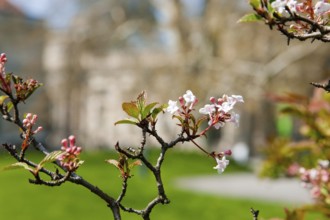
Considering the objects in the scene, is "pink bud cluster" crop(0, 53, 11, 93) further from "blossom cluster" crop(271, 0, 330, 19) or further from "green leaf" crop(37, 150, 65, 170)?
"blossom cluster" crop(271, 0, 330, 19)

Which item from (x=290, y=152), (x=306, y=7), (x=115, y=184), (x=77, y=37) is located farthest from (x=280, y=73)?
(x=306, y=7)

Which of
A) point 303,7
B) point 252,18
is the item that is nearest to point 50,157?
point 252,18

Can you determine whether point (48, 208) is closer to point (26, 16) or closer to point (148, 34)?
point (148, 34)

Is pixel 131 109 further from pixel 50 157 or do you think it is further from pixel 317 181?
pixel 317 181

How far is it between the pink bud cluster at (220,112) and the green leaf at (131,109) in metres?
0.18

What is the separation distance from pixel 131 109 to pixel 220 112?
0.75 feet

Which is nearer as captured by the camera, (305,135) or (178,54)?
(305,135)

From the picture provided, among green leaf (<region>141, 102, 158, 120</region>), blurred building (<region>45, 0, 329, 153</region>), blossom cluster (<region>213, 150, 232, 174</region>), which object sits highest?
blurred building (<region>45, 0, 329, 153</region>)

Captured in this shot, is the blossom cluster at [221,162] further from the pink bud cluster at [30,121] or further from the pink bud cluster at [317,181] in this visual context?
the pink bud cluster at [317,181]

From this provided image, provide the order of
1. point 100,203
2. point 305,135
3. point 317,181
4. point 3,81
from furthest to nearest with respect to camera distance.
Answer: point 100,203 → point 305,135 → point 317,181 → point 3,81

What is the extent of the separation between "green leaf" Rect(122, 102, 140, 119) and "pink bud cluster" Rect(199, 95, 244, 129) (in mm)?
181

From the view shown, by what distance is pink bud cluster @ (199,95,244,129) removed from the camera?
1.78 m

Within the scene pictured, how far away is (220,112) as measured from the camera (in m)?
1.83

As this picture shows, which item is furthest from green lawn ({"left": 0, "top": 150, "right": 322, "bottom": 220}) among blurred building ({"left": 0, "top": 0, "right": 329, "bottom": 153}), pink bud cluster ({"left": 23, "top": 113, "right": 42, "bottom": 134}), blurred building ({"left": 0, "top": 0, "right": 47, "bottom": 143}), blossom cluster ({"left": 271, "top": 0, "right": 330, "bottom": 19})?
blurred building ({"left": 0, "top": 0, "right": 47, "bottom": 143})
